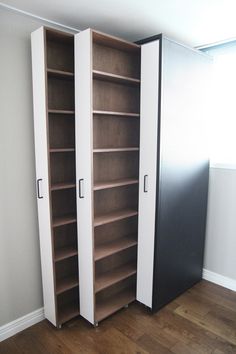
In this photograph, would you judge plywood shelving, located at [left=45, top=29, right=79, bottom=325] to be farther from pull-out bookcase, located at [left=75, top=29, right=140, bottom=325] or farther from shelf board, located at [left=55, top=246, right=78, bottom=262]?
pull-out bookcase, located at [left=75, top=29, right=140, bottom=325]

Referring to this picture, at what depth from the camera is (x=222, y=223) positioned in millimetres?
2783

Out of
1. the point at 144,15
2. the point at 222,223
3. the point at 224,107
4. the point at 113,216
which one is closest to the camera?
the point at 144,15

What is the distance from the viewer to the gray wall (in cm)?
192

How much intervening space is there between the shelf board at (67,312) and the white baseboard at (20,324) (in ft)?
0.62

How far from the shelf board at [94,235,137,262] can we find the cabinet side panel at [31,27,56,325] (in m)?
0.42

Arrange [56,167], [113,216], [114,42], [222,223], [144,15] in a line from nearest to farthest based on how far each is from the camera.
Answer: [144,15] < [114,42] < [56,167] < [113,216] < [222,223]

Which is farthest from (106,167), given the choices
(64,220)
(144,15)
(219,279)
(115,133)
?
(219,279)

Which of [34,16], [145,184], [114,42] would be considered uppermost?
[34,16]

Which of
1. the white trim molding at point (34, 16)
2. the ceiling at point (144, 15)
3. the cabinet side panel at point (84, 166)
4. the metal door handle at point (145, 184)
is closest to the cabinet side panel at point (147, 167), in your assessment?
the metal door handle at point (145, 184)

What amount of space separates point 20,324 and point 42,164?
1.39 meters

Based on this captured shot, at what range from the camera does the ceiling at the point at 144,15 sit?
5.88ft

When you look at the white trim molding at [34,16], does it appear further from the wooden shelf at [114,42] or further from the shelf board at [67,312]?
the shelf board at [67,312]

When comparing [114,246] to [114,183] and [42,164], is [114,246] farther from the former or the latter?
[42,164]

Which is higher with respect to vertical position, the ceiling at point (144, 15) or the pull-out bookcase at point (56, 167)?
the ceiling at point (144, 15)
